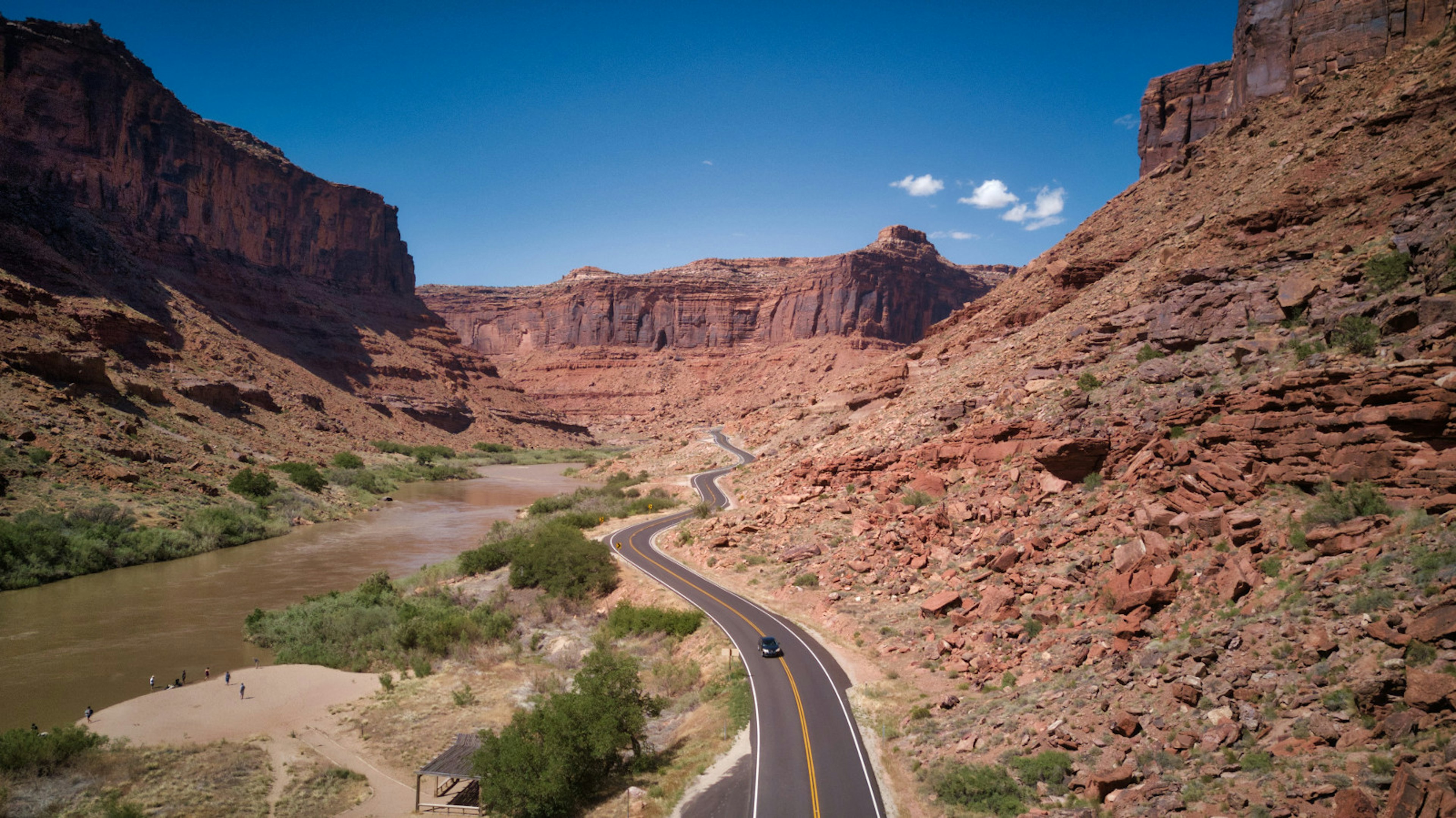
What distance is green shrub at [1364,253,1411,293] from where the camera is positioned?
17.1 m

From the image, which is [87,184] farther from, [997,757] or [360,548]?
[997,757]

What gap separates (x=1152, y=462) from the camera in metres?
19.3

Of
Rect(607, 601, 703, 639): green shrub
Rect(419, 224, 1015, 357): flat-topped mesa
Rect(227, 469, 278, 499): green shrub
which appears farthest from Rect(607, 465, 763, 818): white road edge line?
Rect(419, 224, 1015, 357): flat-topped mesa

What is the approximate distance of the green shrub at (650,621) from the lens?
999 inches

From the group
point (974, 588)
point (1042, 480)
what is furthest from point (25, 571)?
point (1042, 480)

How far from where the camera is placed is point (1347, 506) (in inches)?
520

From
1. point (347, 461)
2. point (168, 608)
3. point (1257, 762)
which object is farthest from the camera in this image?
point (347, 461)

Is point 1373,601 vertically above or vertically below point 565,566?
above

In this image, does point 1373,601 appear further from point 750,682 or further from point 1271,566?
point 750,682

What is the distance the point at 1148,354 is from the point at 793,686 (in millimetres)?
16550

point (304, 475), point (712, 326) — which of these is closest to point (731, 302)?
point (712, 326)

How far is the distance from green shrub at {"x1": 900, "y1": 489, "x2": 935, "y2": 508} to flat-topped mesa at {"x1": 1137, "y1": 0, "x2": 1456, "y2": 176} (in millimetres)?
25827

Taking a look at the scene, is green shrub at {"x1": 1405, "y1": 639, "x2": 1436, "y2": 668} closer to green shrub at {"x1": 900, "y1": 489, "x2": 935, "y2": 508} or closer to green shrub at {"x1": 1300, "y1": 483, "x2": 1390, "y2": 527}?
green shrub at {"x1": 1300, "y1": 483, "x2": 1390, "y2": 527}

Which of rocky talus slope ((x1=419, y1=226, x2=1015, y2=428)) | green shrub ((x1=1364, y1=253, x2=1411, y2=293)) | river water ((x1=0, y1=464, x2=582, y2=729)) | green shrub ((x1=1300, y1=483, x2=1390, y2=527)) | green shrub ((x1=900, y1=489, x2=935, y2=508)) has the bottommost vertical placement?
river water ((x1=0, y1=464, x2=582, y2=729))
